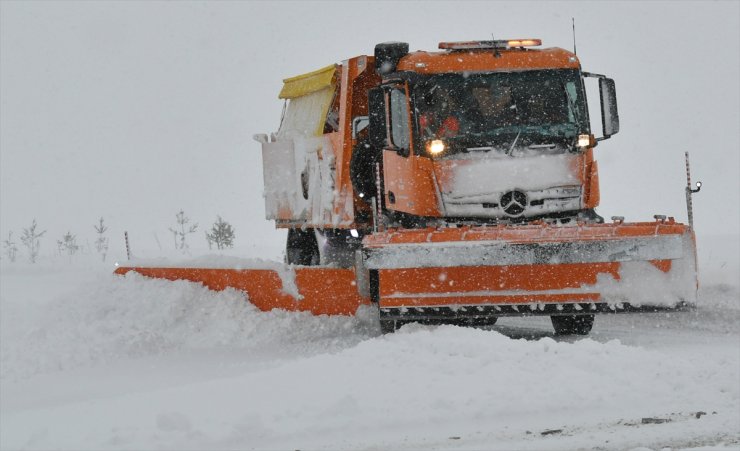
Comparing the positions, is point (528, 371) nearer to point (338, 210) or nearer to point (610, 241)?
point (610, 241)

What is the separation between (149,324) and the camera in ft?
32.3

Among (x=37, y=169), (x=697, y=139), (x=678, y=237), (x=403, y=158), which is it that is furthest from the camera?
(x=37, y=169)

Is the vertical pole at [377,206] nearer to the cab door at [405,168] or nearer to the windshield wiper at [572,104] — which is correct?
the cab door at [405,168]

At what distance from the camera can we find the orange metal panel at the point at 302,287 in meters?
10.3

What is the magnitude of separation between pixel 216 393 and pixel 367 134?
5384mm

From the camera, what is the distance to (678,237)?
8.81 meters

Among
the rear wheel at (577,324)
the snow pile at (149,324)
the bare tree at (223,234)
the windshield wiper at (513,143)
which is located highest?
the windshield wiper at (513,143)

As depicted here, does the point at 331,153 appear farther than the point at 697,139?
No

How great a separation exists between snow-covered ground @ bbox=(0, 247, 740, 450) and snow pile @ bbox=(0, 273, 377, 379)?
0.06 ft

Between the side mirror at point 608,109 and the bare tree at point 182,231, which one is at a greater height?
the side mirror at point 608,109

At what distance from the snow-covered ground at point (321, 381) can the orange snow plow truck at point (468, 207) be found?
0.37 metres

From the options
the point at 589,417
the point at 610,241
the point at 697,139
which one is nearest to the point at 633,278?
the point at 610,241

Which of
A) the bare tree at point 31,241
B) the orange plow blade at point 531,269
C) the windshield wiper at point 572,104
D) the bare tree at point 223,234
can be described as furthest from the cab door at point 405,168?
the bare tree at point 223,234

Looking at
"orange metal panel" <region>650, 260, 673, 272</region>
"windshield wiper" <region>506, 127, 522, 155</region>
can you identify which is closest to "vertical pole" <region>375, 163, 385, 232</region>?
"windshield wiper" <region>506, 127, 522, 155</region>
